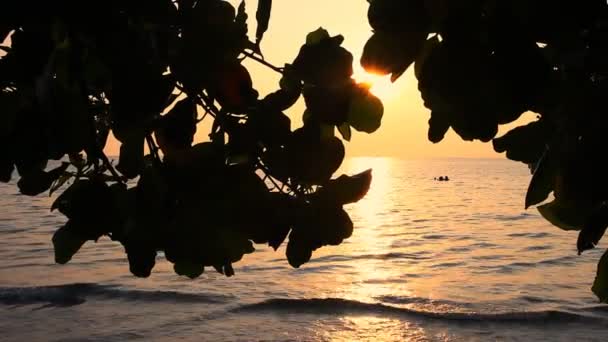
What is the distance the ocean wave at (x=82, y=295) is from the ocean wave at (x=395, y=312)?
1.21 meters

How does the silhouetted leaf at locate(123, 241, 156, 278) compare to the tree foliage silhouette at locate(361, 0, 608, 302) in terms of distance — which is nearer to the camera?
the tree foliage silhouette at locate(361, 0, 608, 302)

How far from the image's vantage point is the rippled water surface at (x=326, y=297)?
34.7ft

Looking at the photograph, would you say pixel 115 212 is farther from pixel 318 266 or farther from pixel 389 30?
pixel 318 266

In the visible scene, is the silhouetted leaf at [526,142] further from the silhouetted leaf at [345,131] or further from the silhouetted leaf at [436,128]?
the silhouetted leaf at [345,131]

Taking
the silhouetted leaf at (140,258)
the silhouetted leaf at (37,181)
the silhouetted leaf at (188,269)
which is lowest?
the silhouetted leaf at (188,269)

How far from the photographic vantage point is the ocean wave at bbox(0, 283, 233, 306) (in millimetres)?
12547

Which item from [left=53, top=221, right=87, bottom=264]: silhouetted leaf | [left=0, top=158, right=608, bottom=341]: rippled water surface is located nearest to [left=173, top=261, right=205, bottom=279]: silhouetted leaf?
[left=53, top=221, right=87, bottom=264]: silhouetted leaf

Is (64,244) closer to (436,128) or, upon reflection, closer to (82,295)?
(436,128)

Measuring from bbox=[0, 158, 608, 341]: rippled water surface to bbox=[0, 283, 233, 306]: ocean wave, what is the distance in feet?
0.07

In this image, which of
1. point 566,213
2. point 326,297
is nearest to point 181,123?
point 566,213

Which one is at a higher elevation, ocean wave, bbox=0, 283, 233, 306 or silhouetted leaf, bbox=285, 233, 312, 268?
silhouetted leaf, bbox=285, 233, 312, 268

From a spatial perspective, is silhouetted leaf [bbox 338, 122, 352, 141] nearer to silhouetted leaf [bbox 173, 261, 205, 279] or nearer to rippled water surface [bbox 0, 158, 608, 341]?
silhouetted leaf [bbox 173, 261, 205, 279]

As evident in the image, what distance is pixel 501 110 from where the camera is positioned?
0.76 metres

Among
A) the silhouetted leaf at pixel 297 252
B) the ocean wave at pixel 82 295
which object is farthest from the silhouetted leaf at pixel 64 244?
the ocean wave at pixel 82 295
